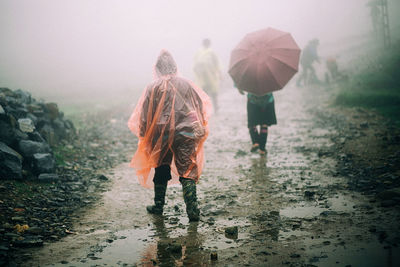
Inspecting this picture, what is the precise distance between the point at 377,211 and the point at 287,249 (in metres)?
1.29

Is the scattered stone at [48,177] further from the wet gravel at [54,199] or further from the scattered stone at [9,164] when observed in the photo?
the scattered stone at [9,164]

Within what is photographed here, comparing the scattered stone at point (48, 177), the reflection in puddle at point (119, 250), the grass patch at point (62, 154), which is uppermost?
the grass patch at point (62, 154)

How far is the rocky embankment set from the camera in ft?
11.9

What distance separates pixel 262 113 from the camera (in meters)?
6.46

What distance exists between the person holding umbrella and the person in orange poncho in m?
2.18

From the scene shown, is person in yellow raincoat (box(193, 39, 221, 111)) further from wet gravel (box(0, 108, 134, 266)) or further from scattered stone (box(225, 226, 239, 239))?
scattered stone (box(225, 226, 239, 239))

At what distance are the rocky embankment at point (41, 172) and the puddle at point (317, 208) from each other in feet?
8.48

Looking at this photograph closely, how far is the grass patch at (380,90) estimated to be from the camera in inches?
333

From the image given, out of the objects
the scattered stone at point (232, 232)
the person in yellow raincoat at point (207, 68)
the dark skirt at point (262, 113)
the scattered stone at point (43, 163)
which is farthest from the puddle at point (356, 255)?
the person in yellow raincoat at point (207, 68)

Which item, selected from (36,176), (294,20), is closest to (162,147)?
(36,176)

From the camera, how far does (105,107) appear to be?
13.4m

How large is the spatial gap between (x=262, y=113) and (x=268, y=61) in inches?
39.5

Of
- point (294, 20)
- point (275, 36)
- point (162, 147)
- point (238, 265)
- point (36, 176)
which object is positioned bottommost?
point (238, 265)

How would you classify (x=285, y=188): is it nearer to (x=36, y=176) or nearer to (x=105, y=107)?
(x=36, y=176)
